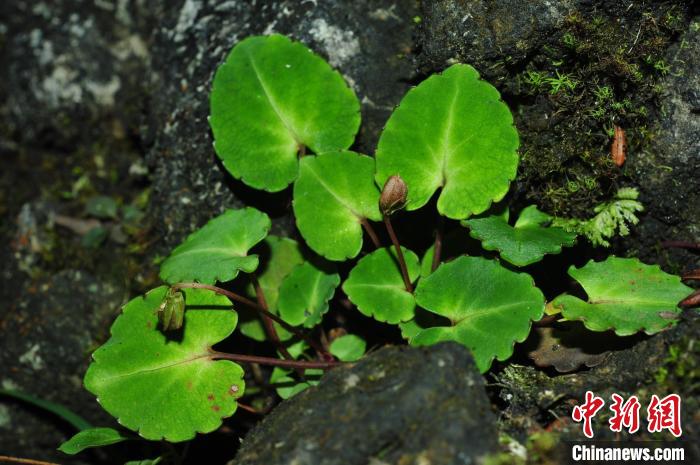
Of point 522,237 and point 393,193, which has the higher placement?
point 393,193

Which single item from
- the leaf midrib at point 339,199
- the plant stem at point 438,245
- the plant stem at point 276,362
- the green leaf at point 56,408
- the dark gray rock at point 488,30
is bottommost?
the green leaf at point 56,408

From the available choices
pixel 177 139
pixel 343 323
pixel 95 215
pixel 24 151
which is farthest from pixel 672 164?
pixel 24 151

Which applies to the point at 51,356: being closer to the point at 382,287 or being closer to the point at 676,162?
the point at 382,287

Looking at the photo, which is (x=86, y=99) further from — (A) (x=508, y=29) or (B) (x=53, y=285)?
(A) (x=508, y=29)

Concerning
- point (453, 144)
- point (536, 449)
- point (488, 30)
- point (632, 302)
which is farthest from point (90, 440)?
point (488, 30)

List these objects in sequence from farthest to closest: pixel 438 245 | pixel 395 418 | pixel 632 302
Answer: pixel 438 245 → pixel 632 302 → pixel 395 418

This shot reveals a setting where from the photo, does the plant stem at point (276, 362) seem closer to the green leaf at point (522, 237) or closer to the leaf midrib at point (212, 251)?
the leaf midrib at point (212, 251)

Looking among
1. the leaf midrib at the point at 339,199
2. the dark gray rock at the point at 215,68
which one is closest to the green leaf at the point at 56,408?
the dark gray rock at the point at 215,68
